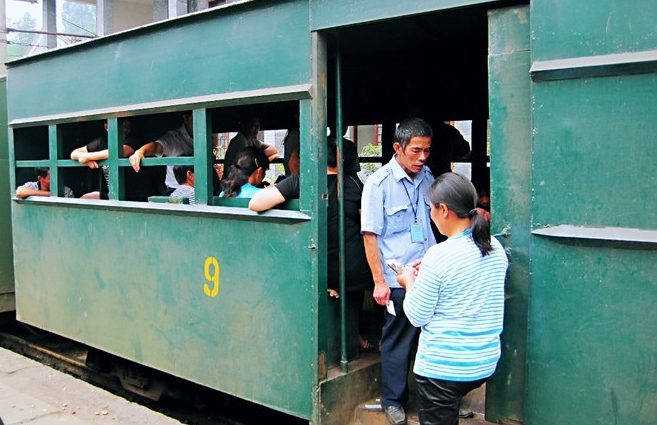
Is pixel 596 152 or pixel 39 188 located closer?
pixel 596 152

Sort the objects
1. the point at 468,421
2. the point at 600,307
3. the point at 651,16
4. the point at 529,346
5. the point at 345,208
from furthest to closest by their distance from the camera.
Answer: the point at 345,208, the point at 468,421, the point at 529,346, the point at 600,307, the point at 651,16

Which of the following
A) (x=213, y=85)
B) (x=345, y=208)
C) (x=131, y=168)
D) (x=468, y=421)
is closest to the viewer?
(x=468, y=421)

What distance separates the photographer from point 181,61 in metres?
4.48

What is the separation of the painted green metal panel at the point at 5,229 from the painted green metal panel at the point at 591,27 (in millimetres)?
6234

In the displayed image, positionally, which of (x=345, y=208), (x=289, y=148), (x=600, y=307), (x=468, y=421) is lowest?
(x=468, y=421)

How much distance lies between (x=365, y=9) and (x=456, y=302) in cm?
157

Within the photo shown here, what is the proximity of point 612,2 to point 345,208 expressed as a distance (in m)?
1.80

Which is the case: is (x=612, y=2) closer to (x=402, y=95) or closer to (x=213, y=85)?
(x=213, y=85)

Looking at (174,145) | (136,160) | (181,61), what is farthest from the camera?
(174,145)

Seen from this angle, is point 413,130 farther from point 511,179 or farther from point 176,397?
point 176,397

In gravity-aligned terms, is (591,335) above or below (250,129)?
below

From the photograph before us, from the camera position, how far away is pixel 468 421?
3541mm

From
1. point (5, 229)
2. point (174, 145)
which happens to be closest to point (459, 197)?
point (174, 145)

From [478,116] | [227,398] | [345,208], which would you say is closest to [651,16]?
[345,208]
